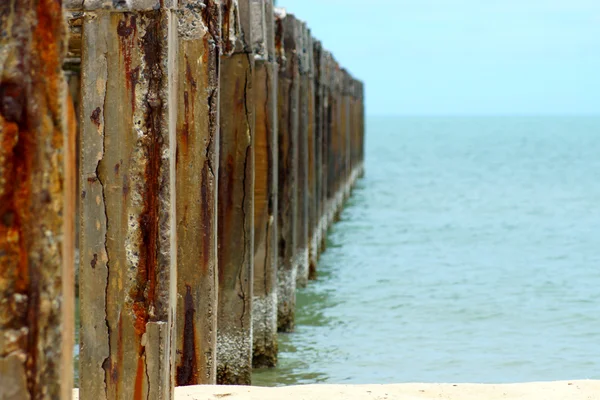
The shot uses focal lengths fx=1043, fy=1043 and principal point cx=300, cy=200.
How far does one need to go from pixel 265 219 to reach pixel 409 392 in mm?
2117

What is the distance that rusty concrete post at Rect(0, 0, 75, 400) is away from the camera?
1.81 meters

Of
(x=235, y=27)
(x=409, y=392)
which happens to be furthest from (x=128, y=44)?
(x=409, y=392)

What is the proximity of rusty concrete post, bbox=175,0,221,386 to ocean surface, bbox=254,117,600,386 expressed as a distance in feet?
6.90

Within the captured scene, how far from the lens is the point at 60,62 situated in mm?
1844

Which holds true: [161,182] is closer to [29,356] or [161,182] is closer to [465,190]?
[29,356]

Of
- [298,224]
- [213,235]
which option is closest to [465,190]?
[298,224]

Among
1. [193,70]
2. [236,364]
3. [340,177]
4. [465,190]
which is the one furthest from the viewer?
[465,190]

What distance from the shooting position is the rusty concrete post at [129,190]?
10.9ft

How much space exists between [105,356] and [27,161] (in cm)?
171

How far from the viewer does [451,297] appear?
1097cm

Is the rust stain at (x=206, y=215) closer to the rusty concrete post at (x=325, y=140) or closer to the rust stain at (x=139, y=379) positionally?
the rust stain at (x=139, y=379)

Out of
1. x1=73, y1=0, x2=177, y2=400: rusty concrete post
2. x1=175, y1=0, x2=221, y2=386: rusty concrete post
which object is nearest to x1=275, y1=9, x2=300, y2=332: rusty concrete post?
x1=175, y1=0, x2=221, y2=386: rusty concrete post

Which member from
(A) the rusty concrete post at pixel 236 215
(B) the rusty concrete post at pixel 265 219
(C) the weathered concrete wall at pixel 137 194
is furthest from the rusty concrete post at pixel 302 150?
(A) the rusty concrete post at pixel 236 215

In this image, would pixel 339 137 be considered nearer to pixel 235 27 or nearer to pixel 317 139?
pixel 317 139
